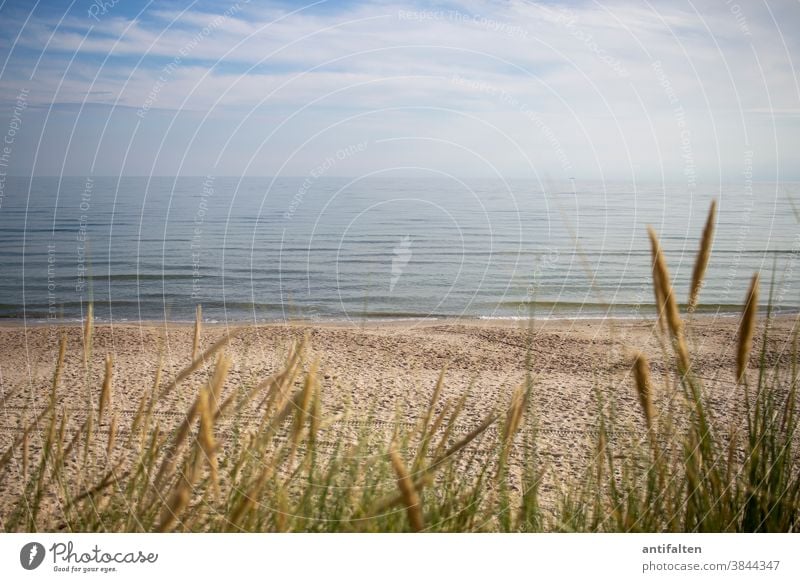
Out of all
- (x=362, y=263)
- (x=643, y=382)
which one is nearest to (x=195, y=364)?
(x=643, y=382)

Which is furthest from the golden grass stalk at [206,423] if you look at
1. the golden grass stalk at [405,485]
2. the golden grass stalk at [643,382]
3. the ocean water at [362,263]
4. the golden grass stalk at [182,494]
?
the ocean water at [362,263]

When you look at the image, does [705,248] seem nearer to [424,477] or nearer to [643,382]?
[643,382]

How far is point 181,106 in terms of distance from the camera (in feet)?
9.15

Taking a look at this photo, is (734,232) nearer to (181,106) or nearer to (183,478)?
(181,106)

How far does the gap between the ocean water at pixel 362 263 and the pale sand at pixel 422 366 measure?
0.69 metres

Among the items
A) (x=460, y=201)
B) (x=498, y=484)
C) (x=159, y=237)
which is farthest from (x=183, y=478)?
(x=460, y=201)

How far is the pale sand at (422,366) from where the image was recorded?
5.60 m

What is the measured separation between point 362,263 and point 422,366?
194 inches

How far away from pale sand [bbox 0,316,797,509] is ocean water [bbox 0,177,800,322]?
0.69 m

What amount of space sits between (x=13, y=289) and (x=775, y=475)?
37.9 ft

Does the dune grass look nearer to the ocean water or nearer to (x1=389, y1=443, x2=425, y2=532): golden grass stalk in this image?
(x1=389, y1=443, x2=425, y2=532): golden grass stalk

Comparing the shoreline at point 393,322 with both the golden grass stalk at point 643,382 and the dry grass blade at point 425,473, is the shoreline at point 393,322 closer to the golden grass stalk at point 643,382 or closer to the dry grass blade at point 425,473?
the dry grass blade at point 425,473

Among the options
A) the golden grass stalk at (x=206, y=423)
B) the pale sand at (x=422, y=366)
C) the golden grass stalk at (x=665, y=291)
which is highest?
the golden grass stalk at (x=665, y=291)

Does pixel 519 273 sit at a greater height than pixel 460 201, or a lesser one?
lesser
